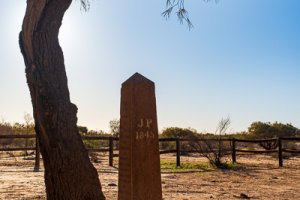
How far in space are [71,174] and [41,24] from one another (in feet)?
6.59

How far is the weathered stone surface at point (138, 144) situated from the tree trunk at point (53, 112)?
1215mm

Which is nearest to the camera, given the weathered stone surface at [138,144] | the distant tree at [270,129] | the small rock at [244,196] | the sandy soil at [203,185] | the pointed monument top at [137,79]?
the weathered stone surface at [138,144]

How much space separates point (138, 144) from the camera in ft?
15.8

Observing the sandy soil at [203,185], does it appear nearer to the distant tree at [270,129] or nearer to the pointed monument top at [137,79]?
the pointed monument top at [137,79]

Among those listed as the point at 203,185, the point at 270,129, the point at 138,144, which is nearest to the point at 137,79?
the point at 138,144

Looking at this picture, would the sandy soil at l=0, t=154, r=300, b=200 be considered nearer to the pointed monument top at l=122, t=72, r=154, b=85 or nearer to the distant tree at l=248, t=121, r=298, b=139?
the pointed monument top at l=122, t=72, r=154, b=85

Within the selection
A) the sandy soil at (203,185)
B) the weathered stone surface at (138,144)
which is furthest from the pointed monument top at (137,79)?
the sandy soil at (203,185)

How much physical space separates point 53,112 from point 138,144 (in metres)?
1.65

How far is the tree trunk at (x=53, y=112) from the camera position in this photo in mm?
5941

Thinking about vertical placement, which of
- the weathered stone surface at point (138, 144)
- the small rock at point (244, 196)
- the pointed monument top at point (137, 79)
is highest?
the pointed monument top at point (137, 79)

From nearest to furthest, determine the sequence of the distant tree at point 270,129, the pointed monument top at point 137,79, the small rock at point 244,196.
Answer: the pointed monument top at point 137,79
the small rock at point 244,196
the distant tree at point 270,129

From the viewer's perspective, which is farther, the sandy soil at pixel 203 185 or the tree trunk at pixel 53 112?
the sandy soil at pixel 203 185

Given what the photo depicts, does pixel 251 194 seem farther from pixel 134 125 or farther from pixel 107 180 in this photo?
pixel 134 125

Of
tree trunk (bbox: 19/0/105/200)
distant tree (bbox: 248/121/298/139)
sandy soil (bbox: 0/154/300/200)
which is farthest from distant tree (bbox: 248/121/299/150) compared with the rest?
tree trunk (bbox: 19/0/105/200)
